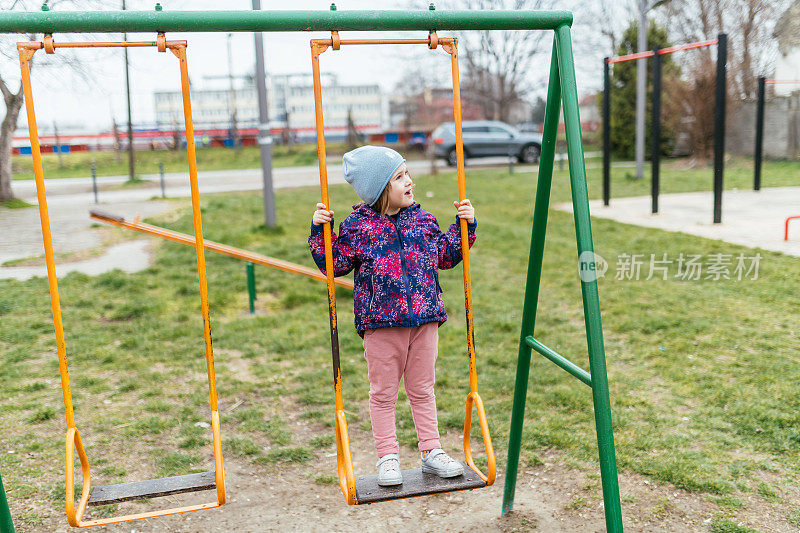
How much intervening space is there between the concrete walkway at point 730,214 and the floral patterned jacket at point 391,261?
588cm

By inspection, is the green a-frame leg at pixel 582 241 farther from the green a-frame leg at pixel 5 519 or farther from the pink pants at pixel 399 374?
the green a-frame leg at pixel 5 519

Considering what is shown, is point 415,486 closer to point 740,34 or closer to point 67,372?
point 67,372

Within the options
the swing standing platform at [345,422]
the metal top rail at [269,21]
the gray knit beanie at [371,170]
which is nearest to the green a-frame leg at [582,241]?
the metal top rail at [269,21]

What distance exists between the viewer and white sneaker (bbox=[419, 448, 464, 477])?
251 cm

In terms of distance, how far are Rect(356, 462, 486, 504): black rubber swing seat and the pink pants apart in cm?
14

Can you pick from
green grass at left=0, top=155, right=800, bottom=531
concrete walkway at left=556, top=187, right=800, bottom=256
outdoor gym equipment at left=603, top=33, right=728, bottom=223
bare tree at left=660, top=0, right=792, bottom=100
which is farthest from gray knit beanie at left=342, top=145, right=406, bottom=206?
bare tree at left=660, top=0, right=792, bottom=100

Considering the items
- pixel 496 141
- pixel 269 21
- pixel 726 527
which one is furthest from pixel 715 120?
pixel 496 141

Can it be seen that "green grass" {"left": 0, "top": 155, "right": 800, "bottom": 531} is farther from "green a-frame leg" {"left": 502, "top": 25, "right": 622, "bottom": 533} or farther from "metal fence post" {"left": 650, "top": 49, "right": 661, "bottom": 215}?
"metal fence post" {"left": 650, "top": 49, "right": 661, "bottom": 215}

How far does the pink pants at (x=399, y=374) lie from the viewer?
2574 millimetres

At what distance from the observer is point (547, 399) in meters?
4.28

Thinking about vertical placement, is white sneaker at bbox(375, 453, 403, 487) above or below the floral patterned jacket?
below

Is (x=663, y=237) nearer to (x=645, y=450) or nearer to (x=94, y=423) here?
(x=645, y=450)

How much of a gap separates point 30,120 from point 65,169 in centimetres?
2187

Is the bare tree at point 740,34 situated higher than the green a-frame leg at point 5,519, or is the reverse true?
the bare tree at point 740,34
